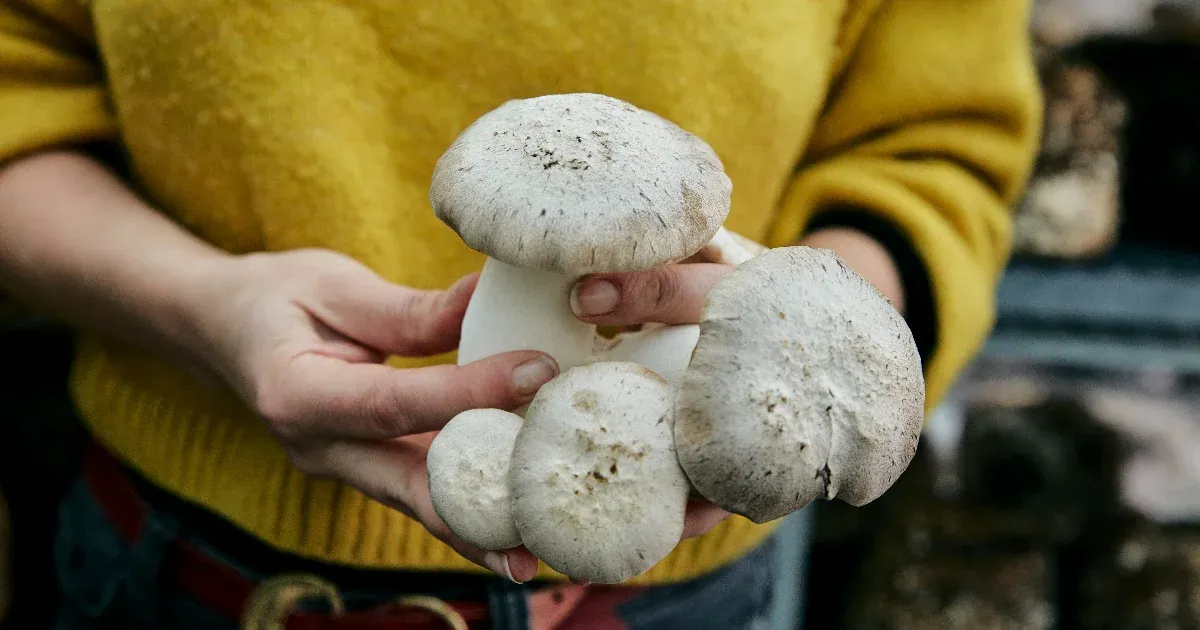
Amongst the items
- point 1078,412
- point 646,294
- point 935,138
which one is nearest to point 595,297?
point 646,294

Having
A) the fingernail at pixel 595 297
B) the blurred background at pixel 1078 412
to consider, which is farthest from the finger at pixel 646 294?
the blurred background at pixel 1078 412

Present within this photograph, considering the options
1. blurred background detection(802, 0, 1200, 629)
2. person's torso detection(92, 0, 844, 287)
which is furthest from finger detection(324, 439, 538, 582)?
blurred background detection(802, 0, 1200, 629)

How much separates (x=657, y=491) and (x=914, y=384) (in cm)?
17

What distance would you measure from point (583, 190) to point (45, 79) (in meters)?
0.63

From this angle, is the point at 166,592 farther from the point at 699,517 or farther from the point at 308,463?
the point at 699,517

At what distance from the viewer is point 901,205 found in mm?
854

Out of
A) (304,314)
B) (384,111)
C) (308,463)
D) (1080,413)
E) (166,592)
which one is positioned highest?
(384,111)

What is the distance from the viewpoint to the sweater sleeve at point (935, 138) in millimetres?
857

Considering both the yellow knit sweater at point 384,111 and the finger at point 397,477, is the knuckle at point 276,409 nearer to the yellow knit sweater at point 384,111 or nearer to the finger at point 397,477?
the finger at point 397,477

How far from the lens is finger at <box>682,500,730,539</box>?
517mm

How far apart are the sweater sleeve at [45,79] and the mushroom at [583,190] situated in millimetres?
488

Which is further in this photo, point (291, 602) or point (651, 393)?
point (291, 602)

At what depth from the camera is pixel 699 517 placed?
20.7 inches

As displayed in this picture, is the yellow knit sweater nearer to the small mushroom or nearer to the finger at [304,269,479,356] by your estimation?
the finger at [304,269,479,356]
